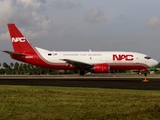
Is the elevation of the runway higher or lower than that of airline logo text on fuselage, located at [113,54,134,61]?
lower

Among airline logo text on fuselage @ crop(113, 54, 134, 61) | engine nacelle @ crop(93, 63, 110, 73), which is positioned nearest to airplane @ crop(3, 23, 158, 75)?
airline logo text on fuselage @ crop(113, 54, 134, 61)

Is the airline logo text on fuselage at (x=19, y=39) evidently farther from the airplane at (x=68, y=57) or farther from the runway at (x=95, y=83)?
the runway at (x=95, y=83)

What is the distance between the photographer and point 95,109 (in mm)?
10016

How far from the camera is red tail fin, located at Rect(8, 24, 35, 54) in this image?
4641 cm

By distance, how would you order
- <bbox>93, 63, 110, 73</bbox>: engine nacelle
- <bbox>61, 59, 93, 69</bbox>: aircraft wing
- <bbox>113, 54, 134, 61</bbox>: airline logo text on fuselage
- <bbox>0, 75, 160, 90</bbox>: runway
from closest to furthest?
<bbox>0, 75, 160, 90</bbox>: runway → <bbox>93, 63, 110, 73</bbox>: engine nacelle → <bbox>61, 59, 93, 69</bbox>: aircraft wing → <bbox>113, 54, 134, 61</bbox>: airline logo text on fuselage

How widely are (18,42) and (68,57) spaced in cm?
787

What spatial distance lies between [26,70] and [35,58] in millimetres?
65399

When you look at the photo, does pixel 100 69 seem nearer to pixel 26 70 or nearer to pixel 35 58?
pixel 35 58

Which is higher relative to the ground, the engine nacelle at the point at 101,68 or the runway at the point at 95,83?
the engine nacelle at the point at 101,68

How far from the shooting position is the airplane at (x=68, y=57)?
152 ft

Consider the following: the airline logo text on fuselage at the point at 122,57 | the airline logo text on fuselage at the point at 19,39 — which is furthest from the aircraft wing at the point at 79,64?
the airline logo text on fuselage at the point at 19,39

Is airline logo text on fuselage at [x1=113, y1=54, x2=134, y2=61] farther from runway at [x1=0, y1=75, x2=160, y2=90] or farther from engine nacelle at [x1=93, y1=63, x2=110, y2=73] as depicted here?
runway at [x1=0, y1=75, x2=160, y2=90]

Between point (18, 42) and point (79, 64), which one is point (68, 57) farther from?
point (18, 42)

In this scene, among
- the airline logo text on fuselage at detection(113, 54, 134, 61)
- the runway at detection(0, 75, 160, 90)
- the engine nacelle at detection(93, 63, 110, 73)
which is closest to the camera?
the runway at detection(0, 75, 160, 90)
